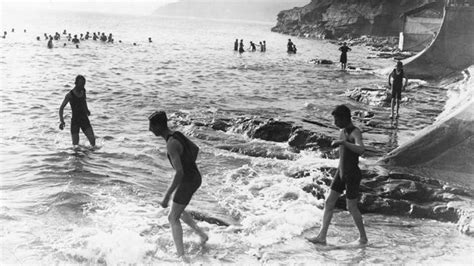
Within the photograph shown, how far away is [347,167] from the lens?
6203mm

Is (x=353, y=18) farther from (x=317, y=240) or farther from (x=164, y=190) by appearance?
(x=317, y=240)

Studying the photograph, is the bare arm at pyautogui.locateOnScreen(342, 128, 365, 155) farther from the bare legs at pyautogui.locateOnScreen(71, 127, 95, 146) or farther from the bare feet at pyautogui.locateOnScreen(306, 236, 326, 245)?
the bare legs at pyautogui.locateOnScreen(71, 127, 95, 146)

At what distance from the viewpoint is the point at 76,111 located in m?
10.4

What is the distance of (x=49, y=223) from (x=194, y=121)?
8601mm

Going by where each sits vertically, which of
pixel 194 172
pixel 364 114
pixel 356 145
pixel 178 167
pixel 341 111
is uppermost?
pixel 341 111

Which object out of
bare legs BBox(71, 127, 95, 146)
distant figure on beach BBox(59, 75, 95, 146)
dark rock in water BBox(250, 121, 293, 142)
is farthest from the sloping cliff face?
distant figure on beach BBox(59, 75, 95, 146)

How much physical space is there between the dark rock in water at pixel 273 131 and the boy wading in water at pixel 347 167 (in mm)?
6502

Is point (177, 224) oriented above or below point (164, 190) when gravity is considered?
above

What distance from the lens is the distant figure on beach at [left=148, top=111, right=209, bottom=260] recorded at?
5539 mm

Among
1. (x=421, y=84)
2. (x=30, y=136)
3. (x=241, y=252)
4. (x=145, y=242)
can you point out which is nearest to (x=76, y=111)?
(x=30, y=136)

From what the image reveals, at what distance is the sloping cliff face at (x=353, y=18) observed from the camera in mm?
93500

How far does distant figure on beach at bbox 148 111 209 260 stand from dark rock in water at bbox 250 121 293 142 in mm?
7288

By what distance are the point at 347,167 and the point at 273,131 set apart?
23.1ft

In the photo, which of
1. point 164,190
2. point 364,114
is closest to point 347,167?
point 164,190
